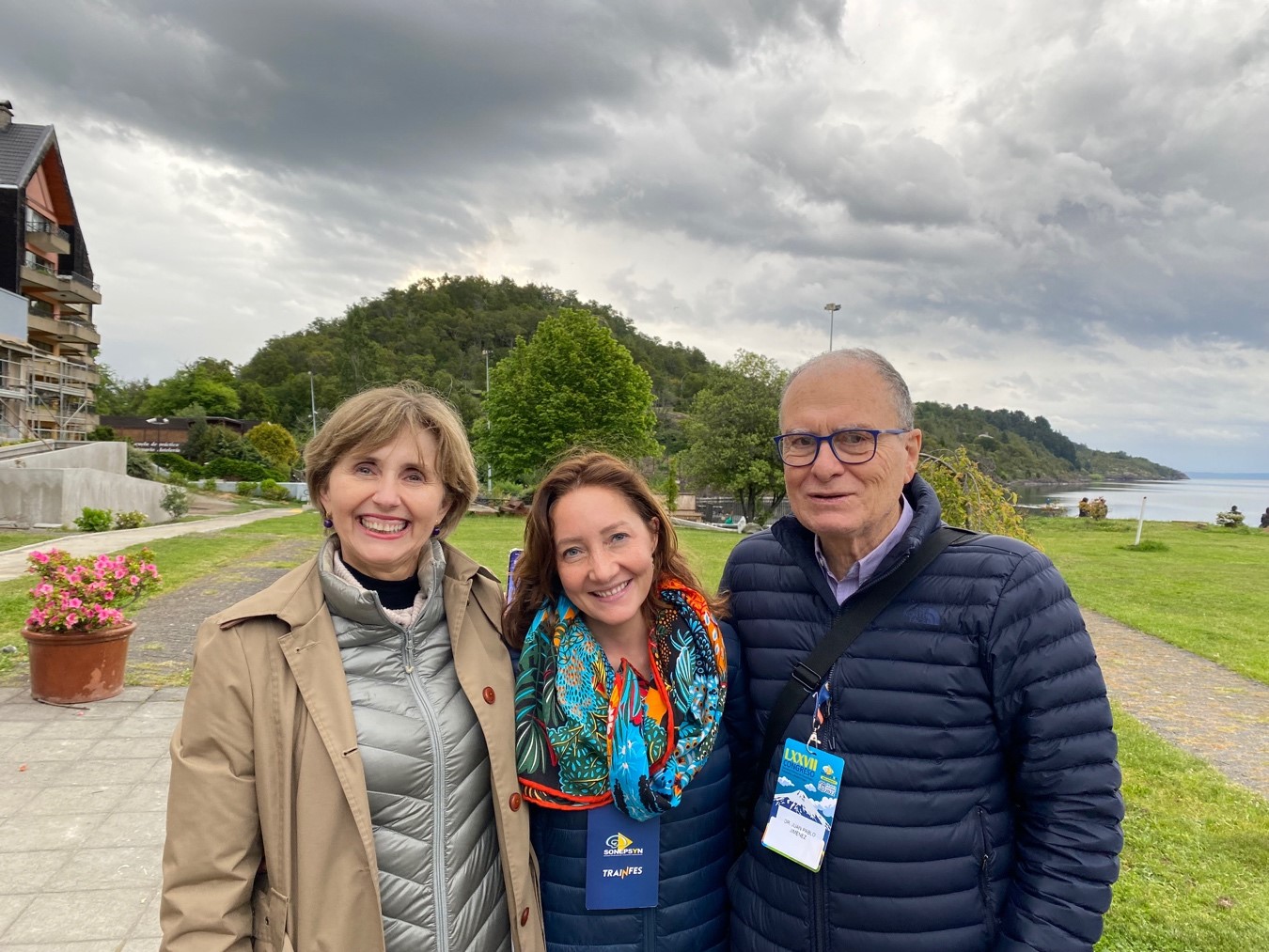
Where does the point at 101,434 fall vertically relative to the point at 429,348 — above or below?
below

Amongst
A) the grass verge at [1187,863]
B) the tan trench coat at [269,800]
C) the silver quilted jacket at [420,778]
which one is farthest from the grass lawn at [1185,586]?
the tan trench coat at [269,800]

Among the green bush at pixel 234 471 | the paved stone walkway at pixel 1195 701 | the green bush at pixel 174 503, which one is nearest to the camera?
the paved stone walkway at pixel 1195 701

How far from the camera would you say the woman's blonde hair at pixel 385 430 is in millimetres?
1846

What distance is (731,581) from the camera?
7.16ft

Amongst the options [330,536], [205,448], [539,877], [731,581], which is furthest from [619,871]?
[205,448]

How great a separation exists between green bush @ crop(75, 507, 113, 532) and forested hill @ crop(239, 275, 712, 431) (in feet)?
128

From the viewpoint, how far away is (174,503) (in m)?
27.2

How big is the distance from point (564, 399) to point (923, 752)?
119ft

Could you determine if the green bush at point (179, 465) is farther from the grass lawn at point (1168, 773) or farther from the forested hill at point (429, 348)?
the grass lawn at point (1168, 773)

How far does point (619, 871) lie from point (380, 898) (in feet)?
1.85

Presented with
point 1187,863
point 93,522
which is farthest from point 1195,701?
point 93,522

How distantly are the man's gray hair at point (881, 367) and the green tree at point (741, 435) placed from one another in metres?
32.7

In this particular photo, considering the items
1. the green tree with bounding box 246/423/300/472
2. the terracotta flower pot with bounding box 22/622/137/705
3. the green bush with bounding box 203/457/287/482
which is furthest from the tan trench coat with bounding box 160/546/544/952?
the green tree with bounding box 246/423/300/472

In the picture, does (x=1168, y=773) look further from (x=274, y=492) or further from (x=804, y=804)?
(x=274, y=492)
